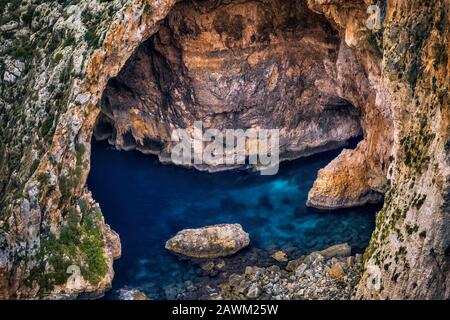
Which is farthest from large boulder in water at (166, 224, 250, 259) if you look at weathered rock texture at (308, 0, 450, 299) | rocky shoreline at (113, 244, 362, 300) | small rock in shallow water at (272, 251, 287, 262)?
weathered rock texture at (308, 0, 450, 299)

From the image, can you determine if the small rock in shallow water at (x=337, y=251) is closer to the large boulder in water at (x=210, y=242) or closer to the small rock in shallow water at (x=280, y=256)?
the small rock in shallow water at (x=280, y=256)

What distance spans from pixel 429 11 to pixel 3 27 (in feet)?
126

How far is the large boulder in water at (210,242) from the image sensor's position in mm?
54688

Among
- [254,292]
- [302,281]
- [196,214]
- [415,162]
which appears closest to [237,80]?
[196,214]

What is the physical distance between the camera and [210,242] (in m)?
55.0

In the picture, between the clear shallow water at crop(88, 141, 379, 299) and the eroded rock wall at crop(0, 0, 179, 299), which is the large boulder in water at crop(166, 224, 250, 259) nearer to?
the clear shallow water at crop(88, 141, 379, 299)

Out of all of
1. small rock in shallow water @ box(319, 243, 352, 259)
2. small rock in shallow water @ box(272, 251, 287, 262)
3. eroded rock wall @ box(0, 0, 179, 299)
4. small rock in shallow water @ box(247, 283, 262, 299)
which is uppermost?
eroded rock wall @ box(0, 0, 179, 299)

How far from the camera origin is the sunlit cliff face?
64188mm

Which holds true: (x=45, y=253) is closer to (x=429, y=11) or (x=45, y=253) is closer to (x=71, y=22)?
(x=71, y=22)

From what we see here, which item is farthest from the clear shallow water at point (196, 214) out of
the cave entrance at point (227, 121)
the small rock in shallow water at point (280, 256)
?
the small rock in shallow water at point (280, 256)

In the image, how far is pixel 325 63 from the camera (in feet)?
213

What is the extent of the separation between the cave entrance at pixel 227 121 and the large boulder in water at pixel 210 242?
3.17ft

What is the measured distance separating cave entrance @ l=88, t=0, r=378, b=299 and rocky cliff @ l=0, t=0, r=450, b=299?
0.18 metres

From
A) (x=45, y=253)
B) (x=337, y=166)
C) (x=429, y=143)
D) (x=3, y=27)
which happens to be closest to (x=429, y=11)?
(x=429, y=143)
